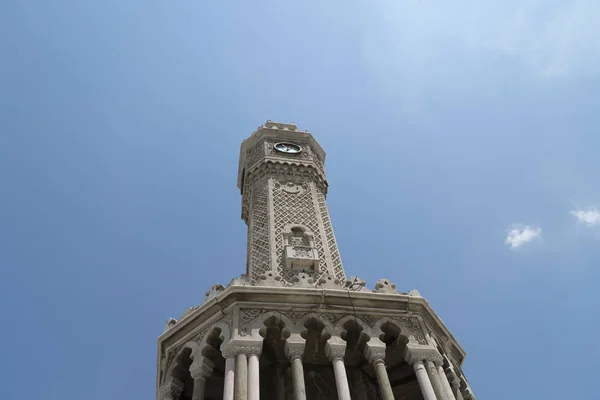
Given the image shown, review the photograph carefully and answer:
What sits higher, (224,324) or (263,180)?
(263,180)

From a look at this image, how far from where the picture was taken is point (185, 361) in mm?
10766

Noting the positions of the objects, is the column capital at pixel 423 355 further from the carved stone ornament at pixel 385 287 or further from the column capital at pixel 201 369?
the column capital at pixel 201 369

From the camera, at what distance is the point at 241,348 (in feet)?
31.7

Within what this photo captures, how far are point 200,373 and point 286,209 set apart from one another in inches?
229

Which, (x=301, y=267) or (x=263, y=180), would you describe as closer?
(x=301, y=267)

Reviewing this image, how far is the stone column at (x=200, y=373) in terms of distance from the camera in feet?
32.1

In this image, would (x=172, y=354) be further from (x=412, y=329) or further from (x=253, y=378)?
(x=412, y=329)

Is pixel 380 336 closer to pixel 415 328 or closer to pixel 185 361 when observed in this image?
pixel 415 328

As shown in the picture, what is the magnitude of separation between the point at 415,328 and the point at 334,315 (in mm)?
1671

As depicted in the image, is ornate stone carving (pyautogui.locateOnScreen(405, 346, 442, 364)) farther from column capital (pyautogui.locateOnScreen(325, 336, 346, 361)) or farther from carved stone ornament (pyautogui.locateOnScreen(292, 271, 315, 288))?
carved stone ornament (pyautogui.locateOnScreen(292, 271, 315, 288))

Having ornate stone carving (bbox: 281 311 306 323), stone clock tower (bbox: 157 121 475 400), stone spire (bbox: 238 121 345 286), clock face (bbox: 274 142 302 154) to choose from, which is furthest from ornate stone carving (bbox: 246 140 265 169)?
ornate stone carving (bbox: 281 311 306 323)

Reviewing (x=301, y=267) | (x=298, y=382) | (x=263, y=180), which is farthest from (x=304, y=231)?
(x=298, y=382)

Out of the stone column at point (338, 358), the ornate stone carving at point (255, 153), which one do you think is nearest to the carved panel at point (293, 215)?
the ornate stone carving at point (255, 153)

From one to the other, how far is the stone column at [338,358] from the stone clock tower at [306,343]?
18mm
